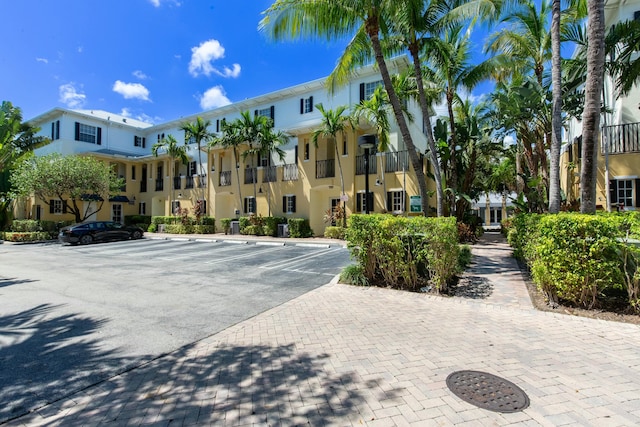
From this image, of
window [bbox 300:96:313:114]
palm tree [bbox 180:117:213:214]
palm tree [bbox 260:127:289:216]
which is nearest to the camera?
palm tree [bbox 260:127:289:216]

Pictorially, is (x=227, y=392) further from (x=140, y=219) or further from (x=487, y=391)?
(x=140, y=219)

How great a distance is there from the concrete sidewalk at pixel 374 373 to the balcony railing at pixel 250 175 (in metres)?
19.8

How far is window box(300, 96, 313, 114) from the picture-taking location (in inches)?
976

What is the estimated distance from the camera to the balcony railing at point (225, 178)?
86.4ft

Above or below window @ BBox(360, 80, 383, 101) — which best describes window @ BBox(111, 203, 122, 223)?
below

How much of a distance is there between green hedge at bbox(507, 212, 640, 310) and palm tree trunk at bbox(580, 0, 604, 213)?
4.56 feet

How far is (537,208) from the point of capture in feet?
45.3

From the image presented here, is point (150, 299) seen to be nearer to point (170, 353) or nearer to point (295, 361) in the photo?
point (170, 353)

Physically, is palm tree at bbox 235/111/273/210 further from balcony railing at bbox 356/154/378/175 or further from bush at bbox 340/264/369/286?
bush at bbox 340/264/369/286

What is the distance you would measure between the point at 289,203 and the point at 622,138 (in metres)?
18.3

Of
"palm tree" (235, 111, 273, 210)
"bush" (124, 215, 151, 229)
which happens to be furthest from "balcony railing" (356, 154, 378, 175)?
"bush" (124, 215, 151, 229)

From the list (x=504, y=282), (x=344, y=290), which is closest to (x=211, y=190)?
(x=344, y=290)

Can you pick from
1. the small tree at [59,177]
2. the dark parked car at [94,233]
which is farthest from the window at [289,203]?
the small tree at [59,177]

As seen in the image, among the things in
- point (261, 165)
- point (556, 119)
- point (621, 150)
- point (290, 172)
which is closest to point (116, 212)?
point (261, 165)
